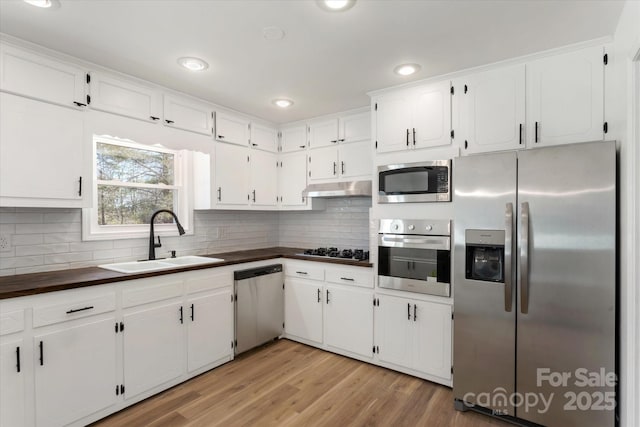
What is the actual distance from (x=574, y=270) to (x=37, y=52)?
3.73 meters

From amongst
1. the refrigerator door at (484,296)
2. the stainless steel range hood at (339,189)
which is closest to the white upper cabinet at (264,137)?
the stainless steel range hood at (339,189)

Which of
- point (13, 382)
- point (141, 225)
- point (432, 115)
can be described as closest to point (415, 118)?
point (432, 115)

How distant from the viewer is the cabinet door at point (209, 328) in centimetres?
277

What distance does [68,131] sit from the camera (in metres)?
2.37

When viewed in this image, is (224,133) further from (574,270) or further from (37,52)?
(574,270)

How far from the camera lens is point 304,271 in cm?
351

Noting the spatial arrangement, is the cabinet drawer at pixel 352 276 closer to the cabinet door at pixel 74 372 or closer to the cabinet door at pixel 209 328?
the cabinet door at pixel 209 328

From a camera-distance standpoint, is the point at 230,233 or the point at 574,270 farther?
the point at 230,233

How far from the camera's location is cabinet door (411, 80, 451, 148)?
8.80 feet

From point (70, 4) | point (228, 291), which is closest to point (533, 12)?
point (70, 4)

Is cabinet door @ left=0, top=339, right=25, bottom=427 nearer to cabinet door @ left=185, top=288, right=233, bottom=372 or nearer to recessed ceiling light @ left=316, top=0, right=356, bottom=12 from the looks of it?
cabinet door @ left=185, top=288, right=233, bottom=372

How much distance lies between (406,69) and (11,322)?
3057 millimetres

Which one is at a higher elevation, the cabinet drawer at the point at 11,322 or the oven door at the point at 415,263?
the oven door at the point at 415,263

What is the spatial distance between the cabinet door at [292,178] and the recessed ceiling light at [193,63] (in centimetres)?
165
